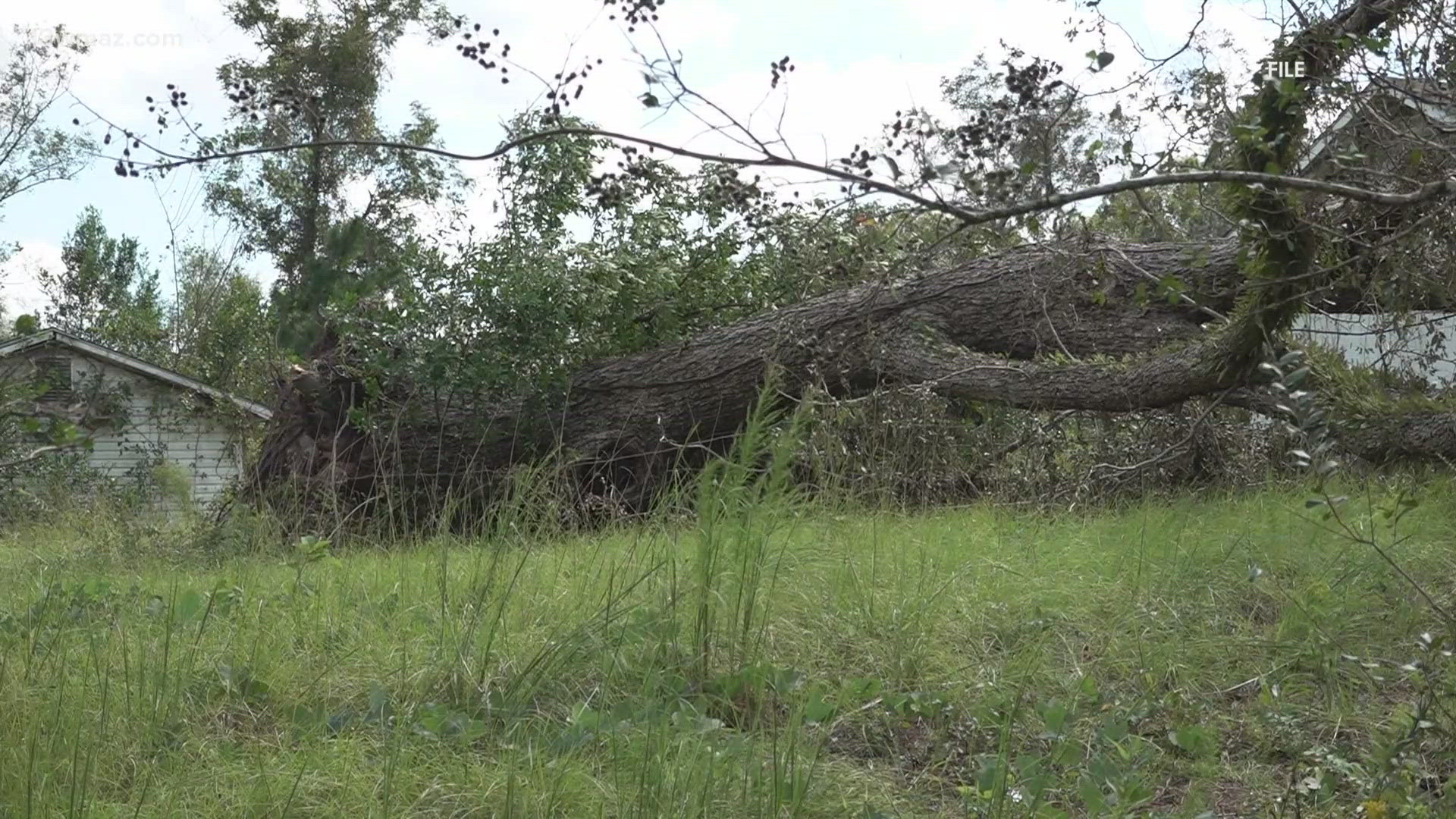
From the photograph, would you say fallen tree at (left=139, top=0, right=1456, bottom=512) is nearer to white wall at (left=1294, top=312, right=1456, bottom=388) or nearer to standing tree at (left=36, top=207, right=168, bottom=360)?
white wall at (left=1294, top=312, right=1456, bottom=388)

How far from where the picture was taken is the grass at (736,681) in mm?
2521

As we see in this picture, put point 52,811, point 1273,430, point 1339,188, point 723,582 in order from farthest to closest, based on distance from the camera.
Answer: point 1273,430, point 723,582, point 52,811, point 1339,188

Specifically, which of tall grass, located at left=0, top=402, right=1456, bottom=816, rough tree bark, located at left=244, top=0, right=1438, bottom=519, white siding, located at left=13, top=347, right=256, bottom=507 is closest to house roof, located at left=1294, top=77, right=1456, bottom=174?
rough tree bark, located at left=244, top=0, right=1438, bottom=519

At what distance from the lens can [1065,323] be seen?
700 centimetres

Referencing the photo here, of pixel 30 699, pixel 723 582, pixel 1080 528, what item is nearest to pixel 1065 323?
pixel 1080 528

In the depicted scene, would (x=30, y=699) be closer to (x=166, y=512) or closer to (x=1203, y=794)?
(x=1203, y=794)

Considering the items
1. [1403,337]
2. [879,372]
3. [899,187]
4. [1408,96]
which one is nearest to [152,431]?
[879,372]

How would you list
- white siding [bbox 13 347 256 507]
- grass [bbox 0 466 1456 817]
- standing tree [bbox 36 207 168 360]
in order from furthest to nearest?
standing tree [bbox 36 207 168 360]
white siding [bbox 13 347 256 507]
grass [bbox 0 466 1456 817]

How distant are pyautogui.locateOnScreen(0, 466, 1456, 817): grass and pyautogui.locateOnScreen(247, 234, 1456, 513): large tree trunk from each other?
161cm

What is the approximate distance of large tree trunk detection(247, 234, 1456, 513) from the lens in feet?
20.4

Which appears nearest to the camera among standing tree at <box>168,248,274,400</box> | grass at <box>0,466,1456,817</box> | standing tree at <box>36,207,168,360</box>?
→ grass at <box>0,466,1456,817</box>

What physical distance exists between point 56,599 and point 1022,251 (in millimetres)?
5231

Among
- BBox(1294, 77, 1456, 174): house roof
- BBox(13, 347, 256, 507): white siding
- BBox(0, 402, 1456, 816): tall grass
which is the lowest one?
BBox(0, 402, 1456, 816): tall grass

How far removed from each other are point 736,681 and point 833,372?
4324mm
